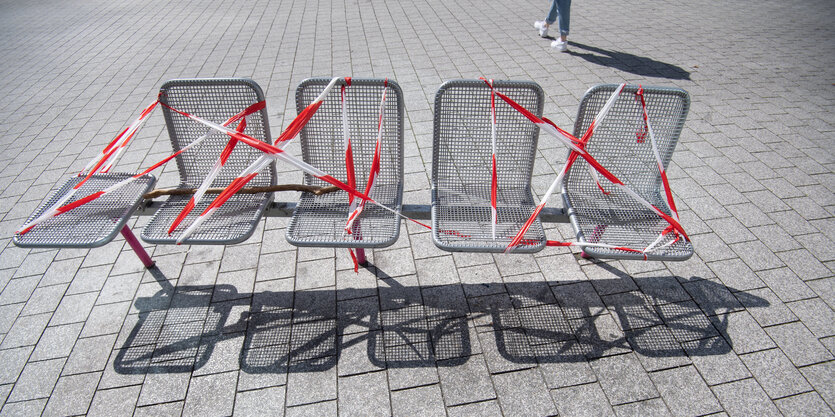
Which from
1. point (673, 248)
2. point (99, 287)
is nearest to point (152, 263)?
point (99, 287)

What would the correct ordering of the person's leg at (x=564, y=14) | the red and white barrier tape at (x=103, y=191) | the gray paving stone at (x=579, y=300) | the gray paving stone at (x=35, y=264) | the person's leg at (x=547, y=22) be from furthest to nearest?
the person's leg at (x=547, y=22)
the person's leg at (x=564, y=14)
the gray paving stone at (x=35, y=264)
the gray paving stone at (x=579, y=300)
the red and white barrier tape at (x=103, y=191)

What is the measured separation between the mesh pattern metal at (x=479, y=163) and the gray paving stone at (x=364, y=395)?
85 centimetres

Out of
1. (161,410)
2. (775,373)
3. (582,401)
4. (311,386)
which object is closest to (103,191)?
(161,410)

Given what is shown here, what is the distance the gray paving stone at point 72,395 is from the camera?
2250 mm

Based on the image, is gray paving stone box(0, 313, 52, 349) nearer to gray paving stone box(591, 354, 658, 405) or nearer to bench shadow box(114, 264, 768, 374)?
bench shadow box(114, 264, 768, 374)

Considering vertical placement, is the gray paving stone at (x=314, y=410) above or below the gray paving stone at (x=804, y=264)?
below

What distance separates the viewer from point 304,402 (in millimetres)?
2252

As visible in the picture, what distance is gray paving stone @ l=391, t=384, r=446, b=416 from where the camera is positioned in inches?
86.7

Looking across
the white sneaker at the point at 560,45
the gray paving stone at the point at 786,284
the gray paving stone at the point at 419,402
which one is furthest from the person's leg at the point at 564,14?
the gray paving stone at the point at 419,402

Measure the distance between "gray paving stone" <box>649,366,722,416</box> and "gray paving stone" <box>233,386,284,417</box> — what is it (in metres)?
2.05

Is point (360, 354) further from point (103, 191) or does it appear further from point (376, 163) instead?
point (103, 191)

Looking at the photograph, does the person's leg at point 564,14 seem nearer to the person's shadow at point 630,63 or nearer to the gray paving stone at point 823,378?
the person's shadow at point 630,63

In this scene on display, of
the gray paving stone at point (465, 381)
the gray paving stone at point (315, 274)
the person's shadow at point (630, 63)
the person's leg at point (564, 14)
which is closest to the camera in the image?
the gray paving stone at point (465, 381)

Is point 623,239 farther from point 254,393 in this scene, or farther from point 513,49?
point 513,49
